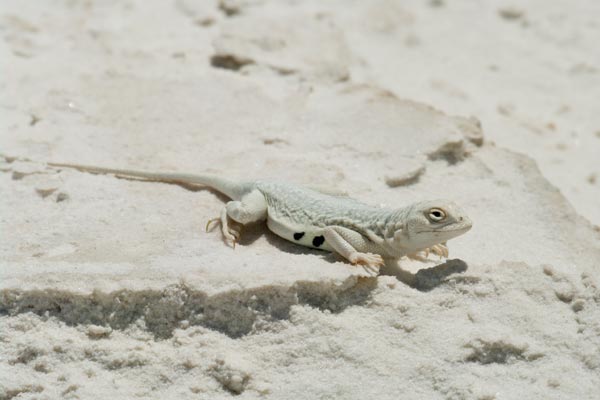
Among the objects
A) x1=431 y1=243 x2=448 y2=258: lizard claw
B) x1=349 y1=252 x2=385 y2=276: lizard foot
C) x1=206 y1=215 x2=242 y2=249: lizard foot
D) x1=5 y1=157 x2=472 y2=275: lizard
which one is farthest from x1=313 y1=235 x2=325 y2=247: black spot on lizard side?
x1=431 y1=243 x2=448 y2=258: lizard claw

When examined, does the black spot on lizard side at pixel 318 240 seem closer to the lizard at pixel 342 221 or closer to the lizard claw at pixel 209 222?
the lizard at pixel 342 221

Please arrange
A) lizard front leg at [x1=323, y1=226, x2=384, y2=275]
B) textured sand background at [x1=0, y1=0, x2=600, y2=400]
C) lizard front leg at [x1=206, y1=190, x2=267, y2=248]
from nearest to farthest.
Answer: textured sand background at [x1=0, y1=0, x2=600, y2=400]
lizard front leg at [x1=323, y1=226, x2=384, y2=275]
lizard front leg at [x1=206, y1=190, x2=267, y2=248]

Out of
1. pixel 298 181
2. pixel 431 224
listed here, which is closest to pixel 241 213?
pixel 298 181

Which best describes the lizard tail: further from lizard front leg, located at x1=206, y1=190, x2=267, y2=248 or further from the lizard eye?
the lizard eye

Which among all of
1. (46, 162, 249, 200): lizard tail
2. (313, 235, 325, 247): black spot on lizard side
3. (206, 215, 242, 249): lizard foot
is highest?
(313, 235, 325, 247): black spot on lizard side

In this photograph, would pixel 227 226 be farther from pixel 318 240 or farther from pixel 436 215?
pixel 436 215

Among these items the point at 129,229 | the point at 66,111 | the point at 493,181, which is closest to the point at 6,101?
the point at 66,111
